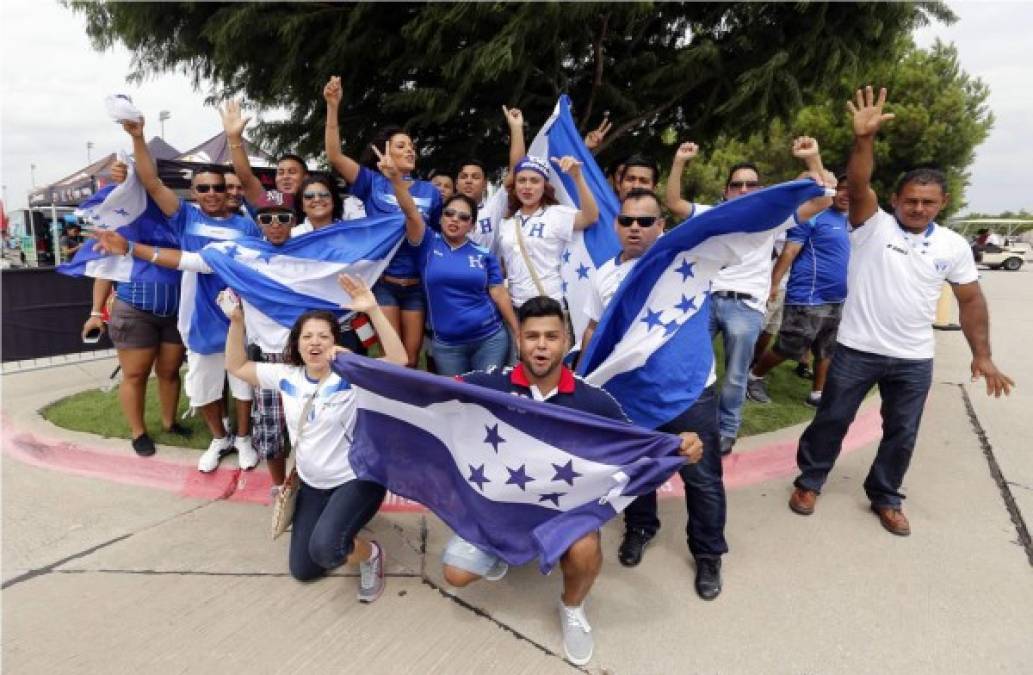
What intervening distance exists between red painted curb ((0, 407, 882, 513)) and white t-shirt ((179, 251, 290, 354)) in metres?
0.92

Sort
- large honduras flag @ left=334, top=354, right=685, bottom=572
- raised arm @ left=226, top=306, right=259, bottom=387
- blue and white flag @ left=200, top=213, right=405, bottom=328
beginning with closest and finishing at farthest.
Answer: large honduras flag @ left=334, top=354, right=685, bottom=572 → raised arm @ left=226, top=306, right=259, bottom=387 → blue and white flag @ left=200, top=213, right=405, bottom=328

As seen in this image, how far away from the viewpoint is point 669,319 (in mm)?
2701

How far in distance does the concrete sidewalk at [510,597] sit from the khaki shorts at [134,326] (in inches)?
38.1

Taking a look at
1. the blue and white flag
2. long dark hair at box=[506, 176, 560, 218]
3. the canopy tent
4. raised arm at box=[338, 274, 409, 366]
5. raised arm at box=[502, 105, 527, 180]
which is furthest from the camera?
the canopy tent

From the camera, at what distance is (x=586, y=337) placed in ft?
10.2

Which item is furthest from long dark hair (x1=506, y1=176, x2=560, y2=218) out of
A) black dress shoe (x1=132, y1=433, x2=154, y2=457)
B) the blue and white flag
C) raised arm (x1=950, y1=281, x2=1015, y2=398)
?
black dress shoe (x1=132, y1=433, x2=154, y2=457)

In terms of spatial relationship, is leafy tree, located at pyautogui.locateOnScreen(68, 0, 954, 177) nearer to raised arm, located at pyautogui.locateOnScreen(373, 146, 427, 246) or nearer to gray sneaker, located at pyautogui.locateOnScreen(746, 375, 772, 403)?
raised arm, located at pyautogui.locateOnScreen(373, 146, 427, 246)

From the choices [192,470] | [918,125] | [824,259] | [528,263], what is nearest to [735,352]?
[528,263]

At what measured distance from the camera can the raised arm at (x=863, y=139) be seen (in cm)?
271

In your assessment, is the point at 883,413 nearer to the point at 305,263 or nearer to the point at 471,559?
the point at 471,559

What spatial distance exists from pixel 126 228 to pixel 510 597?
10.8 ft

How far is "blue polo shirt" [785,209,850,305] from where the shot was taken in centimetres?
496

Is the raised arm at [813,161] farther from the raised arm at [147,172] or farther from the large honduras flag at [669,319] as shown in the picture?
the raised arm at [147,172]

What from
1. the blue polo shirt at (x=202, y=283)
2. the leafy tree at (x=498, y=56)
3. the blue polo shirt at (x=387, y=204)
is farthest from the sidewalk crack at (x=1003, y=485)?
the blue polo shirt at (x=202, y=283)
